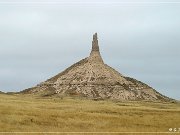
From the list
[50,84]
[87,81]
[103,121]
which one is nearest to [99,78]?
[87,81]

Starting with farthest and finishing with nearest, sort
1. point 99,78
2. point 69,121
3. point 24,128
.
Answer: point 99,78, point 69,121, point 24,128

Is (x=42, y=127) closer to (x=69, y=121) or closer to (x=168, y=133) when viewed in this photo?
(x=69, y=121)

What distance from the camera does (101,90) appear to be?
18550cm

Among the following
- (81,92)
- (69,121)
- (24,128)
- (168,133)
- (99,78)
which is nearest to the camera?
(168,133)

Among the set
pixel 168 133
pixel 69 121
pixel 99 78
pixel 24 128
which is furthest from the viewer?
pixel 99 78

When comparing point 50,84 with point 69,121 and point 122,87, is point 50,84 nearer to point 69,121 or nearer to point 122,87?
point 122,87

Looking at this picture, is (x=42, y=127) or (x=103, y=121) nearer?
(x=42, y=127)

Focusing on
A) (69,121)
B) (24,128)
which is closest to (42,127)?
(24,128)

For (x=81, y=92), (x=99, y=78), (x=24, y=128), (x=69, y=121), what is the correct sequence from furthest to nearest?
(x=99, y=78) → (x=81, y=92) → (x=69, y=121) → (x=24, y=128)

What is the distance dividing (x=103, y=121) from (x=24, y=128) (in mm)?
10532

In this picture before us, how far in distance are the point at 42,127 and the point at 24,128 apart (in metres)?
1.85

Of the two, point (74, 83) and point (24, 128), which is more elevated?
point (74, 83)

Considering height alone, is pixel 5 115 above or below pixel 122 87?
below

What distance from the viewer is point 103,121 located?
→ 4388 centimetres
